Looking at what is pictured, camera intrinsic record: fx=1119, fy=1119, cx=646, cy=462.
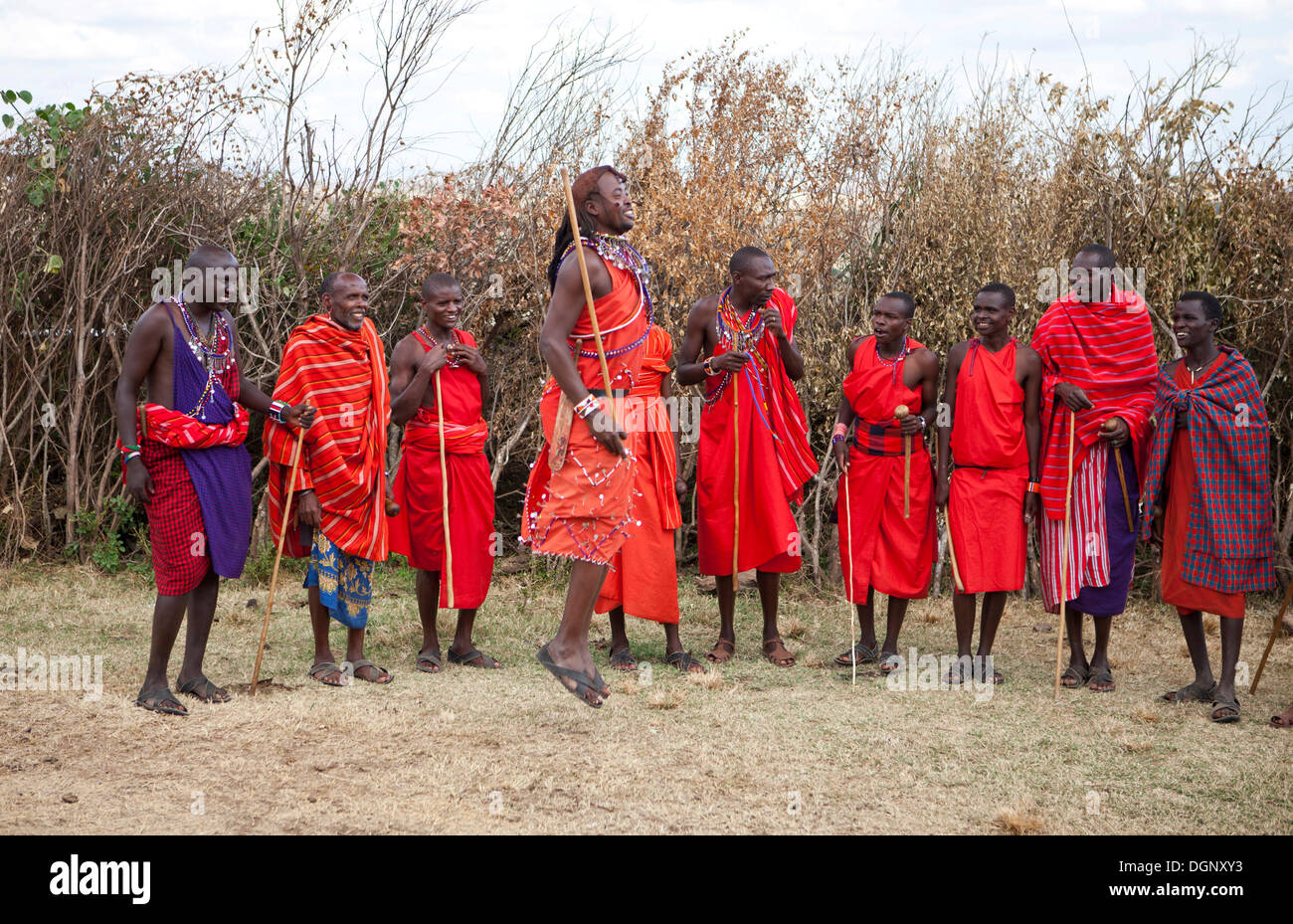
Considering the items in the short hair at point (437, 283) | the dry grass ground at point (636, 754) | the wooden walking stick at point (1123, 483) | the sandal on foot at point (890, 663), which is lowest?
the dry grass ground at point (636, 754)

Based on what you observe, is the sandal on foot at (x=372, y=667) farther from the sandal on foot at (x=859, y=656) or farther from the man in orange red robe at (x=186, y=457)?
the sandal on foot at (x=859, y=656)

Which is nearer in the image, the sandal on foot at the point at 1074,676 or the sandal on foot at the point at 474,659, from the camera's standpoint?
the sandal on foot at the point at 1074,676

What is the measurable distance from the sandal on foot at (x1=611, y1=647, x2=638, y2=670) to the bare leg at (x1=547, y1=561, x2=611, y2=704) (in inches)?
74.5

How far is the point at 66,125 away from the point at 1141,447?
26.2ft

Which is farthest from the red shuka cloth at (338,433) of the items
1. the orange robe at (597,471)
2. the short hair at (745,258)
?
the short hair at (745,258)

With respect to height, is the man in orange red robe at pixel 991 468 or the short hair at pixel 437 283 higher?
the short hair at pixel 437 283

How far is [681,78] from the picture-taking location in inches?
364

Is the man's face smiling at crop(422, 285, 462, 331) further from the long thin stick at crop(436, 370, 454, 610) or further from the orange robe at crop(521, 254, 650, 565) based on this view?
the orange robe at crop(521, 254, 650, 565)

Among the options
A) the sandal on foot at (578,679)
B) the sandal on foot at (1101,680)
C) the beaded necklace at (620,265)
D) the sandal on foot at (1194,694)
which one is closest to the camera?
the sandal on foot at (578,679)

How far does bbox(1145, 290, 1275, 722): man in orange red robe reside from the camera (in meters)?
5.64

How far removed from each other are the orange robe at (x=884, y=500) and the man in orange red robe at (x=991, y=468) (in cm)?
18

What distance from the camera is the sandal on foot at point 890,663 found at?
631 cm
